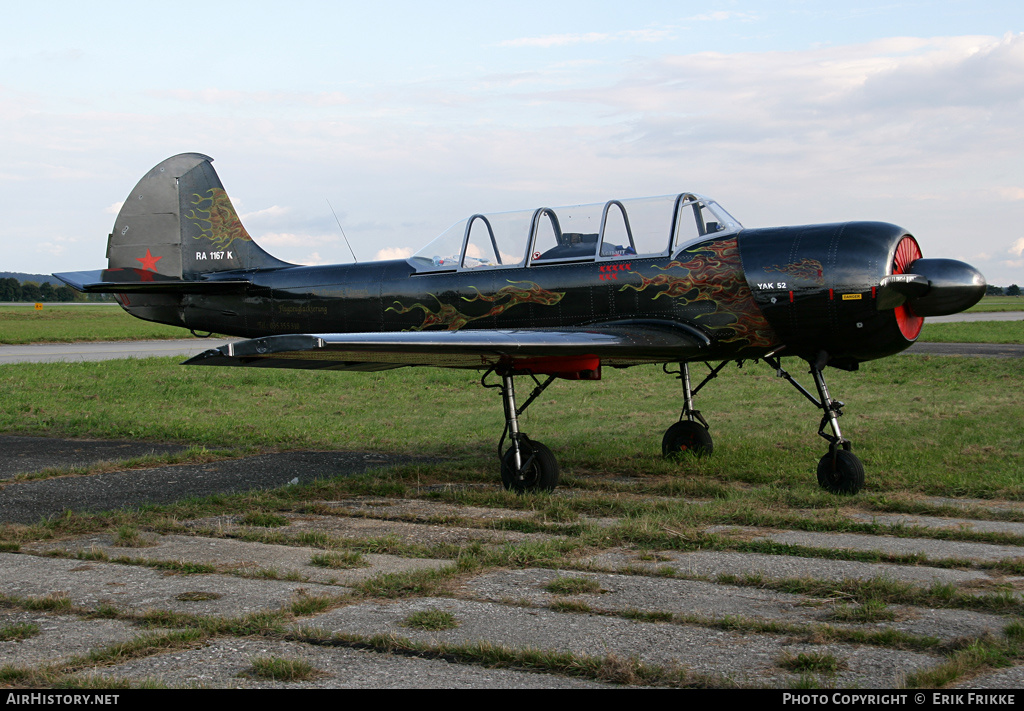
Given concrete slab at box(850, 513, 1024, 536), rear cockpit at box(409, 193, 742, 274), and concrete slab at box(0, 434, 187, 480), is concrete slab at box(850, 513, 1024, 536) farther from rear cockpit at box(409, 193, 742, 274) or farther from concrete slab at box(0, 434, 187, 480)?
concrete slab at box(0, 434, 187, 480)

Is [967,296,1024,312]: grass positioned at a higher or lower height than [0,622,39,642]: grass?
higher

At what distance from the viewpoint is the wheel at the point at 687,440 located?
32.1 ft

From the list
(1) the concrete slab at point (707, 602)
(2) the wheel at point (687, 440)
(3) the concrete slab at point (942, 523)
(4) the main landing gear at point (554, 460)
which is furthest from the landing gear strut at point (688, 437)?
(1) the concrete slab at point (707, 602)

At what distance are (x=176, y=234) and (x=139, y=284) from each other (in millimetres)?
932

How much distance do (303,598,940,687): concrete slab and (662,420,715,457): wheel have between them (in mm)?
5573

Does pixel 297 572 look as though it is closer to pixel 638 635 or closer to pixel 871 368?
pixel 638 635

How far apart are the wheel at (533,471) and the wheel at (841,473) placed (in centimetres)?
237

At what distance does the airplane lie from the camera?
7.73 m

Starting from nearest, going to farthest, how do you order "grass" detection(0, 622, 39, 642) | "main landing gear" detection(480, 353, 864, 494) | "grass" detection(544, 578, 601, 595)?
"grass" detection(0, 622, 39, 642)
"grass" detection(544, 578, 601, 595)
"main landing gear" detection(480, 353, 864, 494)

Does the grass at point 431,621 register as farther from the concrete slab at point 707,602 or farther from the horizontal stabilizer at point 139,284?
the horizontal stabilizer at point 139,284

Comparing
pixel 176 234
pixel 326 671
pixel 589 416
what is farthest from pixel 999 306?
pixel 326 671

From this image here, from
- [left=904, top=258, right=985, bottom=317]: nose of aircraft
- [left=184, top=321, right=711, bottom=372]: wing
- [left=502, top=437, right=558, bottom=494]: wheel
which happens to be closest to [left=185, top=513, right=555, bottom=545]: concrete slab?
[left=184, top=321, right=711, bottom=372]: wing

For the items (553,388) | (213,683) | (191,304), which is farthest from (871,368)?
(213,683)

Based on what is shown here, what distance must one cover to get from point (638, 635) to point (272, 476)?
5.88 metres
